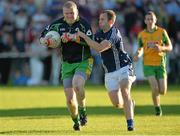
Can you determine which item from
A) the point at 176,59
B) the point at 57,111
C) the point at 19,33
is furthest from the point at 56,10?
the point at 57,111

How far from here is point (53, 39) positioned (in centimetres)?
1515

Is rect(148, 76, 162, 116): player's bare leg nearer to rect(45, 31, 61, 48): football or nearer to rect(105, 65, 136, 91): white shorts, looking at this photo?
rect(105, 65, 136, 91): white shorts

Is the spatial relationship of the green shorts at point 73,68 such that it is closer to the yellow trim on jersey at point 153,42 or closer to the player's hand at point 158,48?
the player's hand at point 158,48

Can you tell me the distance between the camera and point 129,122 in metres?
14.6

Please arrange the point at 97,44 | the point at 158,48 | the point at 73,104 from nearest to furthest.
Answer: the point at 97,44 → the point at 73,104 → the point at 158,48

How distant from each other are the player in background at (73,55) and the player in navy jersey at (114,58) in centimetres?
39

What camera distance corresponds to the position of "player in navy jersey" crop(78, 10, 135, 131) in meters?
14.7

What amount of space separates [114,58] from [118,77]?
388 mm

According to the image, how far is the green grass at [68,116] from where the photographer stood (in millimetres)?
14922

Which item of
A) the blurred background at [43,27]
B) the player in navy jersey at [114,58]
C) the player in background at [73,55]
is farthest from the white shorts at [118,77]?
the blurred background at [43,27]

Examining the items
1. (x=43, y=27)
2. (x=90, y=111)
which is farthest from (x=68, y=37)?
(x=43, y=27)

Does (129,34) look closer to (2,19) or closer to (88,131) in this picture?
(2,19)

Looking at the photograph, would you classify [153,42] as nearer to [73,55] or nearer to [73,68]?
[73,55]

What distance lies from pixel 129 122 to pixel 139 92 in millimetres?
12204
